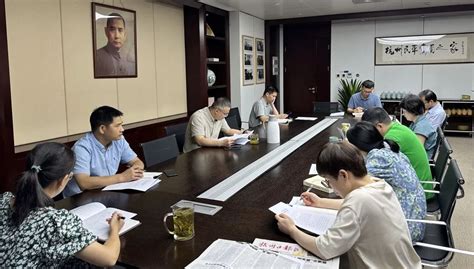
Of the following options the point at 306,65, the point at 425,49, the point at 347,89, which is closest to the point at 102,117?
the point at 347,89

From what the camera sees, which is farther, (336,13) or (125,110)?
(336,13)

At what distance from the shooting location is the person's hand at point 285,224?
58.6 inches

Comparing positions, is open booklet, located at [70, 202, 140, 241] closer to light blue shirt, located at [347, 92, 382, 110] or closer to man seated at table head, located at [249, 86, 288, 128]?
man seated at table head, located at [249, 86, 288, 128]

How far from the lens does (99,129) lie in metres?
2.52

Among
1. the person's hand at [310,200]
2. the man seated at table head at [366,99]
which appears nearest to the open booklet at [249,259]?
the person's hand at [310,200]

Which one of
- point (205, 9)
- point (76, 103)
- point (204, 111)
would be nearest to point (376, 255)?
point (204, 111)

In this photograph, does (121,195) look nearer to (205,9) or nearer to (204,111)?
(204,111)

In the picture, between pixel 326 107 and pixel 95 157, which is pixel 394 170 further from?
pixel 326 107

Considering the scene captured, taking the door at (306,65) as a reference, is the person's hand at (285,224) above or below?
below

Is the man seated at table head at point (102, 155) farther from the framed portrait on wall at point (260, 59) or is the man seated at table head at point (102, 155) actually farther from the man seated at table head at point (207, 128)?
the framed portrait on wall at point (260, 59)

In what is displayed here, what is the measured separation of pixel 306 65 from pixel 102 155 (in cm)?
705

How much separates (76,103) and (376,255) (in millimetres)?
3637

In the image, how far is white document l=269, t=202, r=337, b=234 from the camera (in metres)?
1.56

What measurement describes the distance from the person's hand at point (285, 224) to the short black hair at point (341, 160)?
0.23 m
